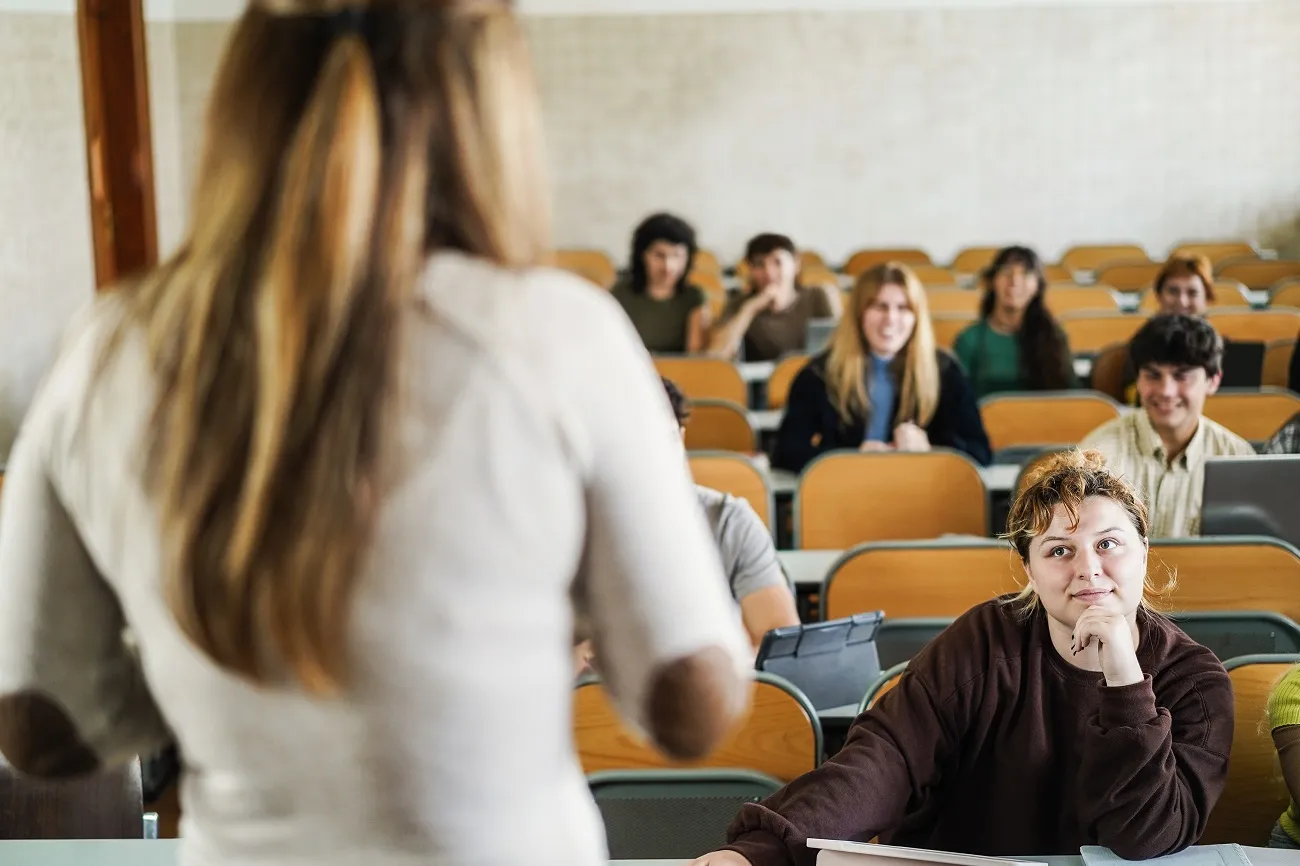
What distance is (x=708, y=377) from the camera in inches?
222

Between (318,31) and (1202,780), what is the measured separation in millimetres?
1596

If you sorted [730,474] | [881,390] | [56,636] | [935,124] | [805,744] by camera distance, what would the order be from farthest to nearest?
[935,124] → [881,390] → [730,474] → [805,744] → [56,636]

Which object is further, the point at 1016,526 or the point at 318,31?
the point at 1016,526

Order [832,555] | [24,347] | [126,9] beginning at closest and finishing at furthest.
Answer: [832,555], [24,347], [126,9]

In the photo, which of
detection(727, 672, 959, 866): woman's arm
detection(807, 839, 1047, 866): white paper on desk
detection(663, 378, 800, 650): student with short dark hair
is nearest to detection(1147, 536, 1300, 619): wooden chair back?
detection(663, 378, 800, 650): student with short dark hair

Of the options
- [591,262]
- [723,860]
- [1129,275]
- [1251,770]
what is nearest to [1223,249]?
[1129,275]

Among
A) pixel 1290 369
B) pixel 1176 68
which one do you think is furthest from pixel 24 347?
pixel 1176 68

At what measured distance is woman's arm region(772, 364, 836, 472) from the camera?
15.3 feet

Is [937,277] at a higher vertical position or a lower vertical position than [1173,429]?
higher

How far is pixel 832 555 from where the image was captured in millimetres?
3676

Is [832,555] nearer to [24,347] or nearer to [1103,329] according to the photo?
[1103,329]

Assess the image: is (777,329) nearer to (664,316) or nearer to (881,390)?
(664,316)

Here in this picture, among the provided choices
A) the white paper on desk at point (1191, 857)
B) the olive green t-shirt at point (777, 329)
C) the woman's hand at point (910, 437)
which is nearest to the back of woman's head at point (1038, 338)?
the woman's hand at point (910, 437)

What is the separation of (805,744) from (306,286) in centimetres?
172
